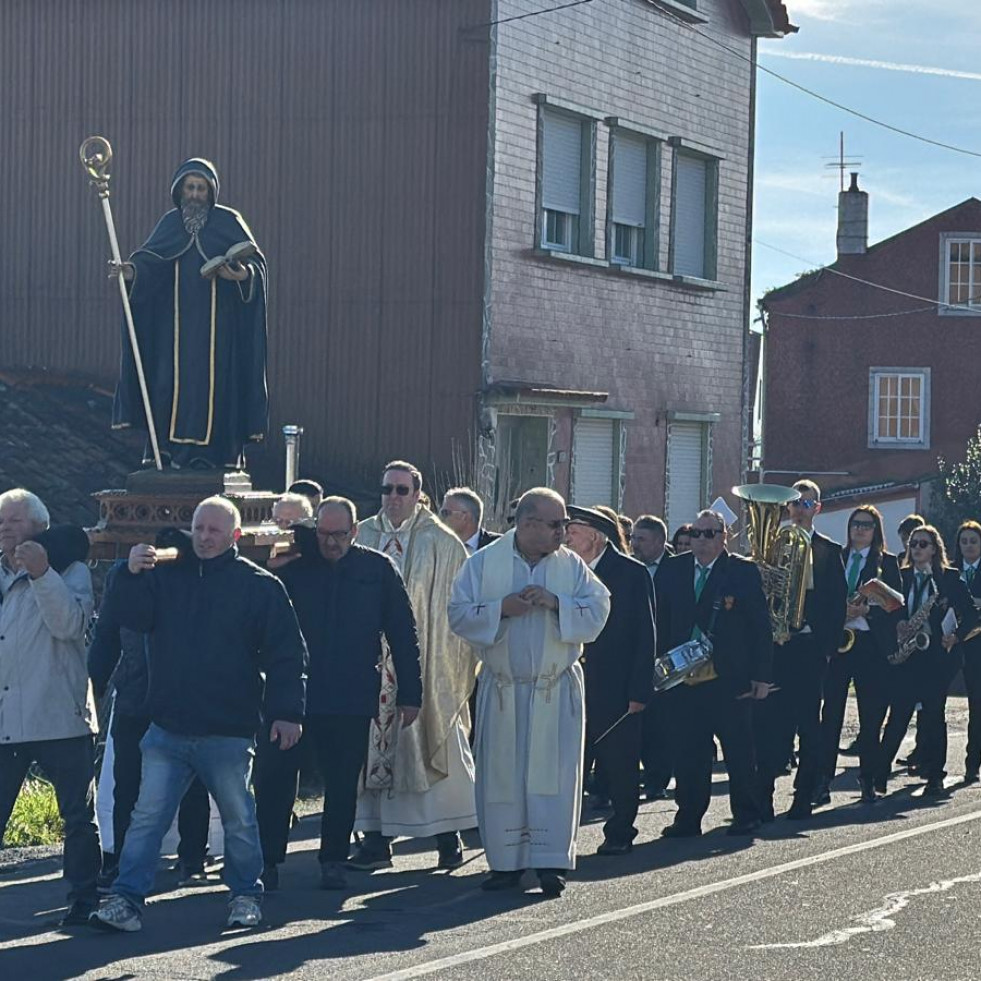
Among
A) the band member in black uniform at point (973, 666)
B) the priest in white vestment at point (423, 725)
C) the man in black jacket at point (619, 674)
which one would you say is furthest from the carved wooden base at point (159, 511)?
the band member in black uniform at point (973, 666)

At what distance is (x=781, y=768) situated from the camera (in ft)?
43.6

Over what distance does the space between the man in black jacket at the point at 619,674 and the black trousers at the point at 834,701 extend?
243 cm

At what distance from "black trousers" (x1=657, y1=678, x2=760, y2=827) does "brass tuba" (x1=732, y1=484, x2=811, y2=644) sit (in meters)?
0.82

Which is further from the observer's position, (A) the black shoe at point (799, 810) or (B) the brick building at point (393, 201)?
(B) the brick building at point (393, 201)

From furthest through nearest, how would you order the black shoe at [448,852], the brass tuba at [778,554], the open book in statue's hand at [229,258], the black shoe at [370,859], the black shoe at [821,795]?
1. the black shoe at [821,795]
2. the brass tuba at [778,554]
3. the open book in statue's hand at [229,258]
4. the black shoe at [448,852]
5. the black shoe at [370,859]

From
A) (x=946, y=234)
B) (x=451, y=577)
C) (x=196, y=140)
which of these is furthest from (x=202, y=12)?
(x=946, y=234)

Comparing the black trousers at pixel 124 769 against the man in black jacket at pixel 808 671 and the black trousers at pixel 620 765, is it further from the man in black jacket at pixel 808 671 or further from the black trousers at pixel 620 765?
the man in black jacket at pixel 808 671

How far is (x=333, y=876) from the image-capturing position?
10.2 m

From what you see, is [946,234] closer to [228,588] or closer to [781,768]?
[781,768]

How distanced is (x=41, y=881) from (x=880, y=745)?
6.20 meters

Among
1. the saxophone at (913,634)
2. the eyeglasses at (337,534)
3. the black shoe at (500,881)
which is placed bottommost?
the black shoe at (500,881)

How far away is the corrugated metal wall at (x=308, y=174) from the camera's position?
76.3 feet

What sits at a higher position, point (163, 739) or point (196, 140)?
point (196, 140)

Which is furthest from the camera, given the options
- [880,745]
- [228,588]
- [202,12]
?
[202,12]
